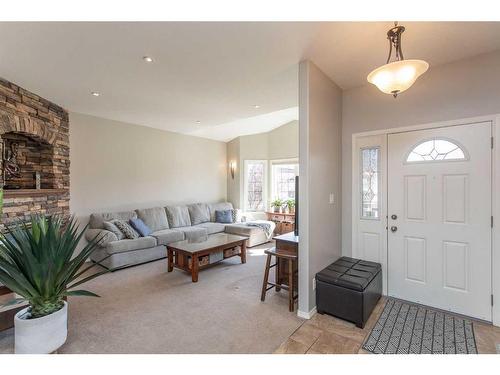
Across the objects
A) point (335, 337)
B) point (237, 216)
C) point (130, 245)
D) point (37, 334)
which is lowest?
point (335, 337)

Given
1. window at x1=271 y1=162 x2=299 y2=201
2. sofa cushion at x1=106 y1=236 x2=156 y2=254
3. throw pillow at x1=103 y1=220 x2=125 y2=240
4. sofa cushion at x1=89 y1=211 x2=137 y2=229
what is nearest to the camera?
sofa cushion at x1=106 y1=236 x2=156 y2=254

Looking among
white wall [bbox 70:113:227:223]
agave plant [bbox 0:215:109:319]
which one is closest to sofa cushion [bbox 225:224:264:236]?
white wall [bbox 70:113:227:223]

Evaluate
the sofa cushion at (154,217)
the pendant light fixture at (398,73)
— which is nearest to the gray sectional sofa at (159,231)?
the sofa cushion at (154,217)

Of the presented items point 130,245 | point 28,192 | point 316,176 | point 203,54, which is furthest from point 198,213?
point 203,54

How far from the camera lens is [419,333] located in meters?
2.22

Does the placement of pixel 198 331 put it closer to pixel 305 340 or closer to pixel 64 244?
pixel 305 340

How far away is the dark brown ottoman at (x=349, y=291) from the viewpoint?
92.5 inches

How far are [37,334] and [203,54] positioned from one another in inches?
106

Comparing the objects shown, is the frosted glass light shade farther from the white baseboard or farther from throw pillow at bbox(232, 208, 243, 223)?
throw pillow at bbox(232, 208, 243, 223)

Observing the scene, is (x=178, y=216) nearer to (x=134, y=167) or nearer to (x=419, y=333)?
(x=134, y=167)

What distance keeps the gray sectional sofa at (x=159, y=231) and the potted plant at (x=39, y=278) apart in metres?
1.84

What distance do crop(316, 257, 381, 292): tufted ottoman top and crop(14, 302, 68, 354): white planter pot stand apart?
7.67 feet

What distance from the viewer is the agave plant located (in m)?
1.76
